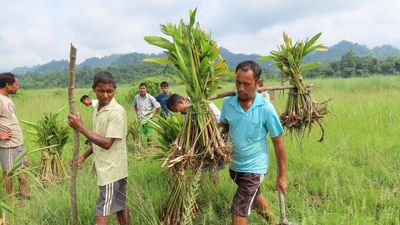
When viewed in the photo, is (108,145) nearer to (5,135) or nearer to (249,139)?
(249,139)

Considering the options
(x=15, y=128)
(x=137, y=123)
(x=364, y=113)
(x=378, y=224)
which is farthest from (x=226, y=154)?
(x=364, y=113)

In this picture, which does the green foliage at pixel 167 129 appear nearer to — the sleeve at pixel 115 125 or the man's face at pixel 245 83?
the sleeve at pixel 115 125

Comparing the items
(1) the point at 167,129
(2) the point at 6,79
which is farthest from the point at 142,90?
(1) the point at 167,129

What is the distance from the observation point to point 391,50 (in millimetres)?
144250

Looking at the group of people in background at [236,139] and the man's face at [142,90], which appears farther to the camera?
the man's face at [142,90]

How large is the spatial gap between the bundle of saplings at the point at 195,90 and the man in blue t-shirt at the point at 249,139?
0.15 meters

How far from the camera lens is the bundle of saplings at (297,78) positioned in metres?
3.34

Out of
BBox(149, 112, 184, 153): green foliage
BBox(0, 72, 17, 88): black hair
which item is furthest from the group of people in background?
BBox(0, 72, 17, 88): black hair

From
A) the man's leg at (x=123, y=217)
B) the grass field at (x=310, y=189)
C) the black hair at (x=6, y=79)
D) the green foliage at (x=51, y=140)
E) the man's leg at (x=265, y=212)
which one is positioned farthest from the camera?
the green foliage at (x=51, y=140)

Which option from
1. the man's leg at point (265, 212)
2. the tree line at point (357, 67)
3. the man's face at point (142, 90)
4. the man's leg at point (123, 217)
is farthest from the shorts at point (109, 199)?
the tree line at point (357, 67)

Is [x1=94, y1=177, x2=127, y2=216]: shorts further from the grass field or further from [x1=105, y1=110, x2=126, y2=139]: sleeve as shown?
[x1=105, y1=110, x2=126, y2=139]: sleeve

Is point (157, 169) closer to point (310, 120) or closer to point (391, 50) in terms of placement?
point (310, 120)

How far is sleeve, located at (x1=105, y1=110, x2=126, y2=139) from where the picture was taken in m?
2.55

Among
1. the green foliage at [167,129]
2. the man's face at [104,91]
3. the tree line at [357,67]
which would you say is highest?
the tree line at [357,67]
